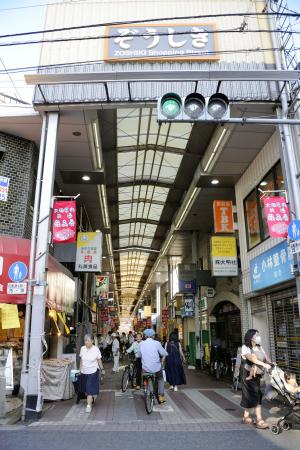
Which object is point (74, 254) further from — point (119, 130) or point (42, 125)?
point (42, 125)

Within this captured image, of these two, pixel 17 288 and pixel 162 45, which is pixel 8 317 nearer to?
pixel 17 288

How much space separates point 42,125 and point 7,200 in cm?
231

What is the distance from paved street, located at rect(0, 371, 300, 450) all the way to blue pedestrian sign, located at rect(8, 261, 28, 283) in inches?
113

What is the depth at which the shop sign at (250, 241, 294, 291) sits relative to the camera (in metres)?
9.34

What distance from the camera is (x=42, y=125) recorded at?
1042 centimetres

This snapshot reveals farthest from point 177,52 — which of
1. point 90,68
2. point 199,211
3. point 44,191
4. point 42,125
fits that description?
point 199,211

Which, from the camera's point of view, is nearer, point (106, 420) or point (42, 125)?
point (106, 420)

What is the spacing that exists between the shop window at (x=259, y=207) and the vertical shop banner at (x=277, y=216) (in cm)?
140

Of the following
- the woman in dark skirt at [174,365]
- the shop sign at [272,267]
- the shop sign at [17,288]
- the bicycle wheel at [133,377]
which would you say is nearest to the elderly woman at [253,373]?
the shop sign at [272,267]

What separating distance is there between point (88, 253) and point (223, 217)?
5.47 meters

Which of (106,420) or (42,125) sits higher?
(42,125)

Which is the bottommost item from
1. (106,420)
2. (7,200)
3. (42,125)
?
(106,420)

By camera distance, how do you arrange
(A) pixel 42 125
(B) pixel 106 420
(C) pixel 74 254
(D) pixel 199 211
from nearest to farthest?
(B) pixel 106 420 → (A) pixel 42 125 → (C) pixel 74 254 → (D) pixel 199 211

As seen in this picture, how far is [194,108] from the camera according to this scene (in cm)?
658
